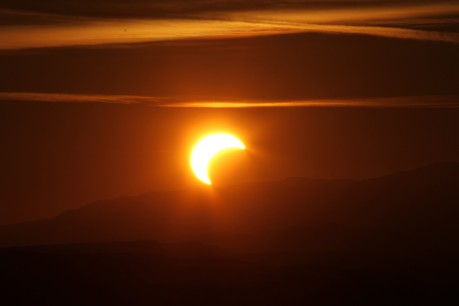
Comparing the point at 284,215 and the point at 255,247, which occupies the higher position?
the point at 284,215

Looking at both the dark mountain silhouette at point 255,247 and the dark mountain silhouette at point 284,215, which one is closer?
the dark mountain silhouette at point 255,247

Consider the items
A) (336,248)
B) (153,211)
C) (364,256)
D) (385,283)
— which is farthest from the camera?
(153,211)

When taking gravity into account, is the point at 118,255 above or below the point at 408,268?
below

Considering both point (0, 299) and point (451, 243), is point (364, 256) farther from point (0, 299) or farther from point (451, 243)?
point (0, 299)

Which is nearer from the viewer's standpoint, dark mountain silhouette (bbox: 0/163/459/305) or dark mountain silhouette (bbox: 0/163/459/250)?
dark mountain silhouette (bbox: 0/163/459/305)

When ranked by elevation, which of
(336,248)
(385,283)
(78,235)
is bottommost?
(385,283)

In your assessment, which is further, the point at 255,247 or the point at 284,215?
the point at 284,215

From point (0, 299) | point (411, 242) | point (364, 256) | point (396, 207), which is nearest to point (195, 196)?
point (396, 207)

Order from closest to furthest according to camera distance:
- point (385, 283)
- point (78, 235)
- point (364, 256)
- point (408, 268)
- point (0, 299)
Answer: point (0, 299) → point (385, 283) → point (408, 268) → point (364, 256) → point (78, 235)
